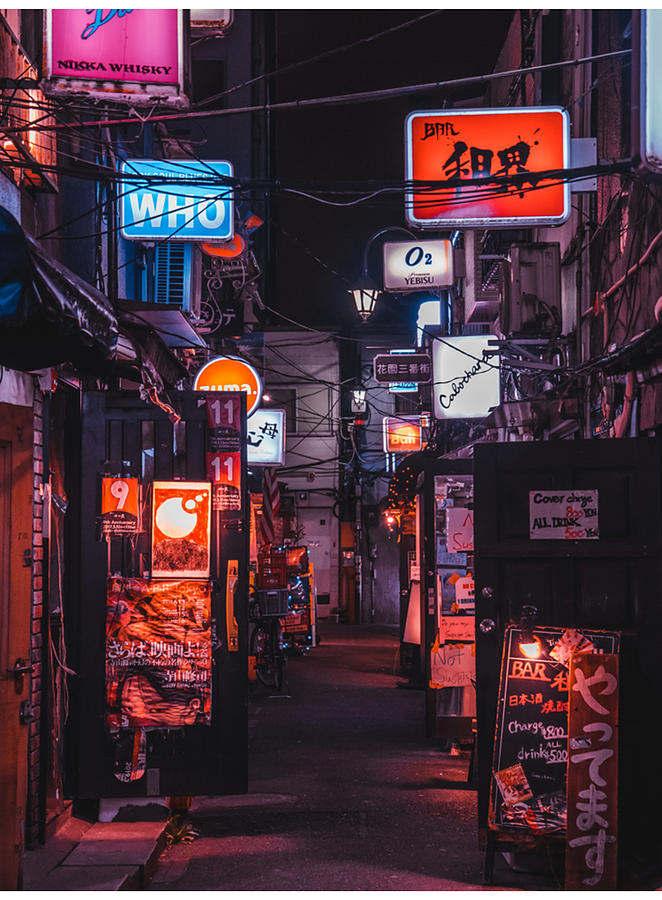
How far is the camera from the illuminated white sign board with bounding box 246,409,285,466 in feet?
68.9

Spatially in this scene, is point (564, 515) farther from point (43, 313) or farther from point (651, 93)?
point (43, 313)

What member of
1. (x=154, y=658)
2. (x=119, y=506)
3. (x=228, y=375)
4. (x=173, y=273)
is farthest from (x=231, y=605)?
(x=228, y=375)

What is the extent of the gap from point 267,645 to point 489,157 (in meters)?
11.5

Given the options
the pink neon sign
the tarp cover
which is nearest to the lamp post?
the pink neon sign

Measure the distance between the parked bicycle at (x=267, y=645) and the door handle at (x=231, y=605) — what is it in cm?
964

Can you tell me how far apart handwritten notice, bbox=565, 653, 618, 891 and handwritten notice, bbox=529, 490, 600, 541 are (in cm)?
103

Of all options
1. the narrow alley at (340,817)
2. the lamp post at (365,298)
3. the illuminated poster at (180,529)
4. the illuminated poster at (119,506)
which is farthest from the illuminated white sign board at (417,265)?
the illuminated poster at (119,506)

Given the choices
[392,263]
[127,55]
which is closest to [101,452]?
[127,55]

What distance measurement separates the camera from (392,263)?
16.8 meters

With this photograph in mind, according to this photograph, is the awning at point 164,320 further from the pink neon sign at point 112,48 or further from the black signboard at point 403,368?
the black signboard at point 403,368

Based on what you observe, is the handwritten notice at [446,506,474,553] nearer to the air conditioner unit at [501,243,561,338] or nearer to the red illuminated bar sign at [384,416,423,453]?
the air conditioner unit at [501,243,561,338]

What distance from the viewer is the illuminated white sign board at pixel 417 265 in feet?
54.8

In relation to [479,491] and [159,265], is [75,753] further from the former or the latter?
[159,265]

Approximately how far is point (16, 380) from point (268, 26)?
2300cm
